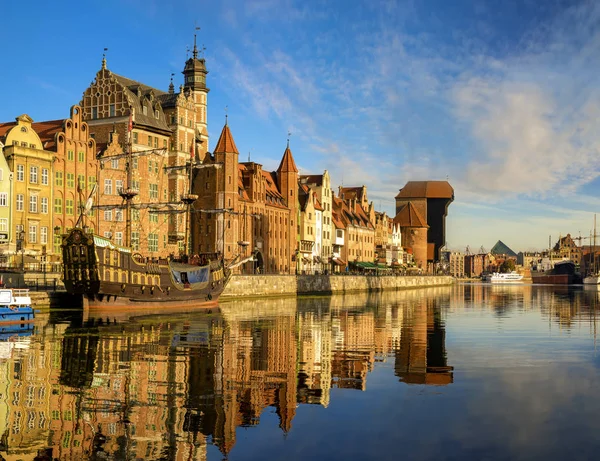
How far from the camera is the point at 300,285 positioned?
358ft

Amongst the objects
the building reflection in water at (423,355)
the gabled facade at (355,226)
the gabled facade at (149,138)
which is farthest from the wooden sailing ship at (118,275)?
the gabled facade at (355,226)

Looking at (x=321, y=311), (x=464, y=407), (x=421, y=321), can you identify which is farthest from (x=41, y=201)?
(x=464, y=407)

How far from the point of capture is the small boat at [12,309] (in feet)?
148

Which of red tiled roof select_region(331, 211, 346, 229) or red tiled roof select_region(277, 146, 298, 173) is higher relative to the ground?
red tiled roof select_region(277, 146, 298, 173)

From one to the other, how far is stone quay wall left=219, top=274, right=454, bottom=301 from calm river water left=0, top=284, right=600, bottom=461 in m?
46.3

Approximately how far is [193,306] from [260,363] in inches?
1682

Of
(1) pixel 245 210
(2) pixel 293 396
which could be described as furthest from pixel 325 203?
(2) pixel 293 396

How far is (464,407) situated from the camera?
2375cm

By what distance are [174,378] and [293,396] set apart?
5.44m

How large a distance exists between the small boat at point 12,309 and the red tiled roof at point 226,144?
62.5m

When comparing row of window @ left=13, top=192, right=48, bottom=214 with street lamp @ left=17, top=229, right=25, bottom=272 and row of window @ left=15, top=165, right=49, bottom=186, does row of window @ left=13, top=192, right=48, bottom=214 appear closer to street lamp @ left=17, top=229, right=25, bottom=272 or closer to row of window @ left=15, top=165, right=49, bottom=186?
row of window @ left=15, top=165, right=49, bottom=186

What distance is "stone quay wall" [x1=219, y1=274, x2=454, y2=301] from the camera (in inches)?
3676

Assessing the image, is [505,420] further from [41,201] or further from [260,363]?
[41,201]

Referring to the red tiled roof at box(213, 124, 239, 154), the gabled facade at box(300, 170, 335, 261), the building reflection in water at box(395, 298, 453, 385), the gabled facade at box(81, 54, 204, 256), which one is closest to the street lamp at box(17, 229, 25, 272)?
the gabled facade at box(81, 54, 204, 256)
